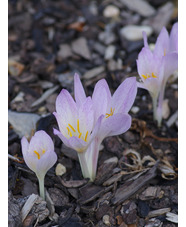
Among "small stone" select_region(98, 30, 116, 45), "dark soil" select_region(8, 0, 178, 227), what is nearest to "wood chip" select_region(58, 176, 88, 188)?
"dark soil" select_region(8, 0, 178, 227)

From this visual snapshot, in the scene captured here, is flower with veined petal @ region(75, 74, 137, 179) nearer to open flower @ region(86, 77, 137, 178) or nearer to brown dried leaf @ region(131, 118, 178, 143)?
open flower @ region(86, 77, 137, 178)

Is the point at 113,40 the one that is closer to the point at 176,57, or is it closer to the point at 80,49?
the point at 80,49

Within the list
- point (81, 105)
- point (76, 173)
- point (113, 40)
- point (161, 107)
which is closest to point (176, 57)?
point (161, 107)

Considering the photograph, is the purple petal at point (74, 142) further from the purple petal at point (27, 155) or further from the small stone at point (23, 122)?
the small stone at point (23, 122)

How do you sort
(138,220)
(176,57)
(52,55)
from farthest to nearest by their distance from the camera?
(52,55)
(176,57)
(138,220)

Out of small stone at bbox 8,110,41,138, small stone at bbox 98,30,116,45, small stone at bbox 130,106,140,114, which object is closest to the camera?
small stone at bbox 8,110,41,138

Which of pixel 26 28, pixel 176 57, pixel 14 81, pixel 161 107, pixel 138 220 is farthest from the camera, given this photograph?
pixel 26 28

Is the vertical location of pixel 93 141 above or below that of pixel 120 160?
above
